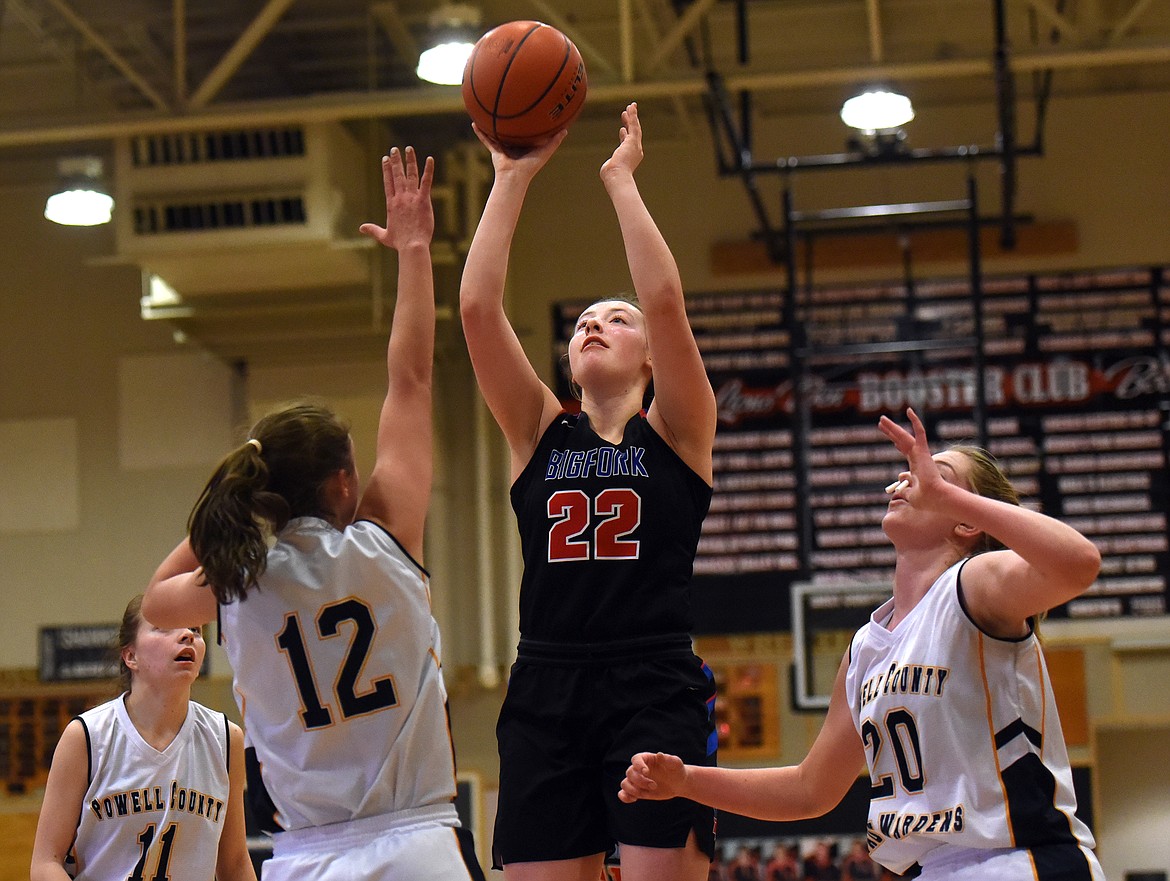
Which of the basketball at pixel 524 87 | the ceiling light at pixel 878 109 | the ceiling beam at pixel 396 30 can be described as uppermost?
the ceiling beam at pixel 396 30

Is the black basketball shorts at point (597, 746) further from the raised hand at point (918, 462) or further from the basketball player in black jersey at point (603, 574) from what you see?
the raised hand at point (918, 462)

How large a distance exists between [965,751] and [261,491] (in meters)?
1.45

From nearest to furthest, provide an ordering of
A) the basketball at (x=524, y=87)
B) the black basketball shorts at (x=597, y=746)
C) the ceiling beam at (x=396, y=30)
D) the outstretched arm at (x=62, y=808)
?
the black basketball shorts at (x=597, y=746)
the basketball at (x=524, y=87)
the outstretched arm at (x=62, y=808)
the ceiling beam at (x=396, y=30)

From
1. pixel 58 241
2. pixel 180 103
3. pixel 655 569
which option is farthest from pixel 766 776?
pixel 58 241

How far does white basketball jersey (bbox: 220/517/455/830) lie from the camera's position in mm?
2746

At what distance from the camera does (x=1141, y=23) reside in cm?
889

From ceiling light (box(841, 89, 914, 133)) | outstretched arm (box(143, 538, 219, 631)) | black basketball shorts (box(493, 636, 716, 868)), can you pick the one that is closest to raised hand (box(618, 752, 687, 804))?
black basketball shorts (box(493, 636, 716, 868))

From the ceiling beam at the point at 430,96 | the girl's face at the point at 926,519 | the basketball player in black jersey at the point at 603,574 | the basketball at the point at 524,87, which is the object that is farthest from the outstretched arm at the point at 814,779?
the ceiling beam at the point at 430,96

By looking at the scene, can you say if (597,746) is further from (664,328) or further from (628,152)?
(628,152)

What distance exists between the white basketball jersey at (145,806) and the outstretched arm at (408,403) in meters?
1.62

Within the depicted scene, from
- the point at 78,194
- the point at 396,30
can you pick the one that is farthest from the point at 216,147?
the point at 396,30

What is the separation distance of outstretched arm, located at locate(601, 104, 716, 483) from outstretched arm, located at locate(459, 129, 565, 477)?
0.22 metres

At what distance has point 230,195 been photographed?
8.34 m

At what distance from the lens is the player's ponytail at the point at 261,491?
2.68 metres
